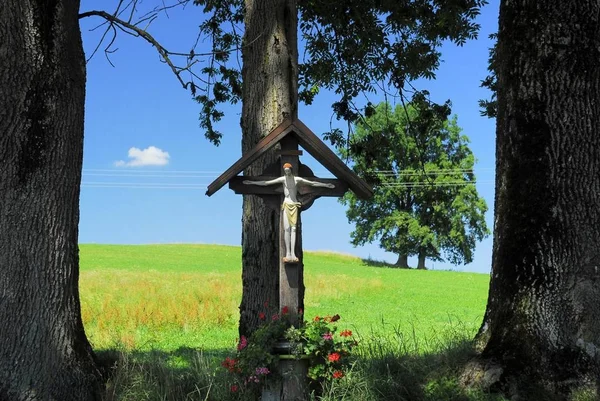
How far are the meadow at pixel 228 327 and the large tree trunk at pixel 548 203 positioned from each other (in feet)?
2.45

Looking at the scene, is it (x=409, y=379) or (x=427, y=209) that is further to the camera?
(x=427, y=209)

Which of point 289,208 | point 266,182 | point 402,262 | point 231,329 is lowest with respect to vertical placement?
point 231,329

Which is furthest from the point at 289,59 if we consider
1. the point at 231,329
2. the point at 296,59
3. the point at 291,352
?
the point at 231,329

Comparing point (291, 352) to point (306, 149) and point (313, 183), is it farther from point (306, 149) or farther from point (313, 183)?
point (306, 149)

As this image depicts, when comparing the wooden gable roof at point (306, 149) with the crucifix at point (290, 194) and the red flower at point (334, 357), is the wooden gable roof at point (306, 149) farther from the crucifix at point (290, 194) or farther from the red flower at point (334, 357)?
the red flower at point (334, 357)

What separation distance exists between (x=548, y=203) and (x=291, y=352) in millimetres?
3331

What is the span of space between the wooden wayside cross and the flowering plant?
24cm

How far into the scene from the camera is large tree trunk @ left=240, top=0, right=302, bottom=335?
845 centimetres

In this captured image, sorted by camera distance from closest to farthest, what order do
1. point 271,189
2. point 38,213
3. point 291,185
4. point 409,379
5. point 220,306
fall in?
point 291,185, point 271,189, point 409,379, point 38,213, point 220,306

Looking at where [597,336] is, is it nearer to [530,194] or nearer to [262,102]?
[530,194]

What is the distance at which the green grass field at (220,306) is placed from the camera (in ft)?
45.4

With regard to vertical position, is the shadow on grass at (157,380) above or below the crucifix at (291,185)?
below

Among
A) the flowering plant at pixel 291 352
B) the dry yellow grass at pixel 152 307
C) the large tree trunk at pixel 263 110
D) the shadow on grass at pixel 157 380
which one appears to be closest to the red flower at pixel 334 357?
the flowering plant at pixel 291 352

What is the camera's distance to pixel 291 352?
6.51m
